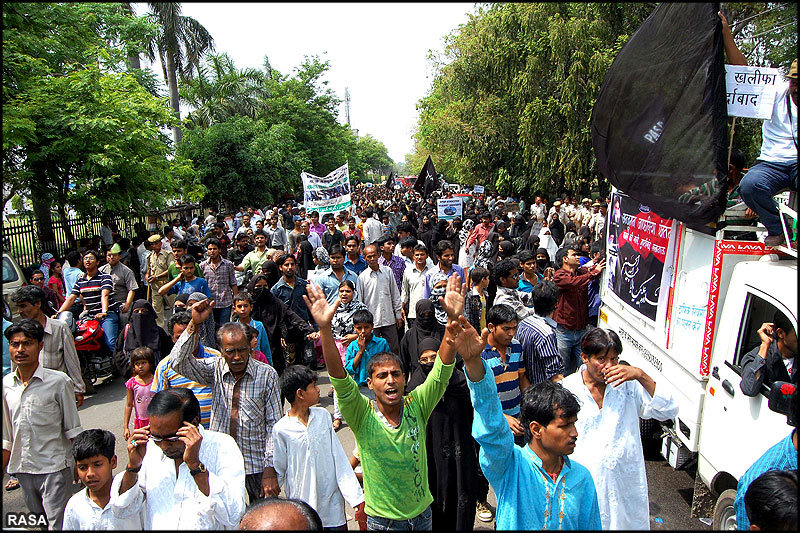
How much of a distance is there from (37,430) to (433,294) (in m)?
3.83

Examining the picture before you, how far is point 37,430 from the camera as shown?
3.68 metres

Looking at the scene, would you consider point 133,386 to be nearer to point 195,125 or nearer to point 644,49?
point 644,49

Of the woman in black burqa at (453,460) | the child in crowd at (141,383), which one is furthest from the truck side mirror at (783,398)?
the child in crowd at (141,383)

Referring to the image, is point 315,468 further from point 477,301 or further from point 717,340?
point 477,301

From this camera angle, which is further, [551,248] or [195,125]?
[195,125]

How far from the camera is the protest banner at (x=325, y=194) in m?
14.3

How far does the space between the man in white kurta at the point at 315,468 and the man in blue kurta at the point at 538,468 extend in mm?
1089

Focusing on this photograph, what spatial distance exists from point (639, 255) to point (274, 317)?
3.90 meters

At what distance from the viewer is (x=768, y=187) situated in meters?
3.70

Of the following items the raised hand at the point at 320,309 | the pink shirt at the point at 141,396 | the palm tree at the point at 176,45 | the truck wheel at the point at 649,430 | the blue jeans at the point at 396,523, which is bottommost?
the truck wheel at the point at 649,430

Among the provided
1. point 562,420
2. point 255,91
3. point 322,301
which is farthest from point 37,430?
point 255,91

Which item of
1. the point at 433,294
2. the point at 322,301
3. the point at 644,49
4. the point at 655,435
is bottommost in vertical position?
the point at 655,435

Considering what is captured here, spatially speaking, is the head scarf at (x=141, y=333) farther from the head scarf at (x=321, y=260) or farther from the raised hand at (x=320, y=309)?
the raised hand at (x=320, y=309)

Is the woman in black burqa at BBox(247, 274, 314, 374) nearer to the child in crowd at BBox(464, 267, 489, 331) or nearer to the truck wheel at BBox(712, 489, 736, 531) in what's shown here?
the child in crowd at BBox(464, 267, 489, 331)
